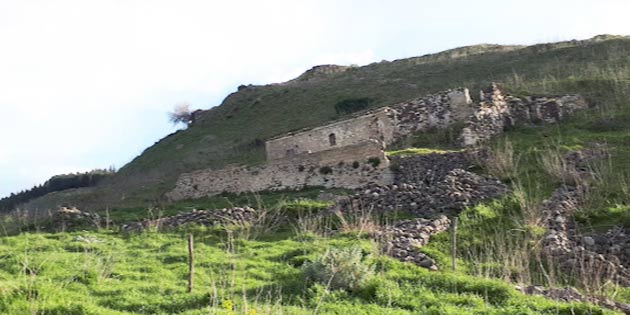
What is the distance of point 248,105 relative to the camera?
169 feet

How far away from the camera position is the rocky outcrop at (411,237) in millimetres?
12117

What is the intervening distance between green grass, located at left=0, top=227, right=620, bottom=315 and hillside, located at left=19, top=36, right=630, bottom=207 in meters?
13.2

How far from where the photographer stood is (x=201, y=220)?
16.4 m

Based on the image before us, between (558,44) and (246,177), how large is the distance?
28474 millimetres

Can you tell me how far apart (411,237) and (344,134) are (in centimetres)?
1293

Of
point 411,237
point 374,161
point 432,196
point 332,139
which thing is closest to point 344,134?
point 332,139

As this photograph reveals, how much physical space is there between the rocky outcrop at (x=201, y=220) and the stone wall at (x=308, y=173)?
18.5 feet

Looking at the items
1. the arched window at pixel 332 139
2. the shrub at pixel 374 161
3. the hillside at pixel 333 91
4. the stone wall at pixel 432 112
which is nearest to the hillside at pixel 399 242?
the shrub at pixel 374 161

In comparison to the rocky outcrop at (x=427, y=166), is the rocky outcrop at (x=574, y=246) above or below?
below

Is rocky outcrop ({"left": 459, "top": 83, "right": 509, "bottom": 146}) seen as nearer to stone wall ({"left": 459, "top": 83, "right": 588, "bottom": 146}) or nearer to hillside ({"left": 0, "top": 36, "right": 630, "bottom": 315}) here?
stone wall ({"left": 459, "top": 83, "right": 588, "bottom": 146})

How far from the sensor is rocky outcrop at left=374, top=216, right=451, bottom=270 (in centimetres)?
1212

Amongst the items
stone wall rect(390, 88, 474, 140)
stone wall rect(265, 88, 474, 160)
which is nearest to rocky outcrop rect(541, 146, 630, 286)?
stone wall rect(390, 88, 474, 140)

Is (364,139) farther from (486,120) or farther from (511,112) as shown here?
(511,112)

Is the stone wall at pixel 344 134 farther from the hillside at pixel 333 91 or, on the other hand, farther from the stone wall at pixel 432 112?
the hillside at pixel 333 91
